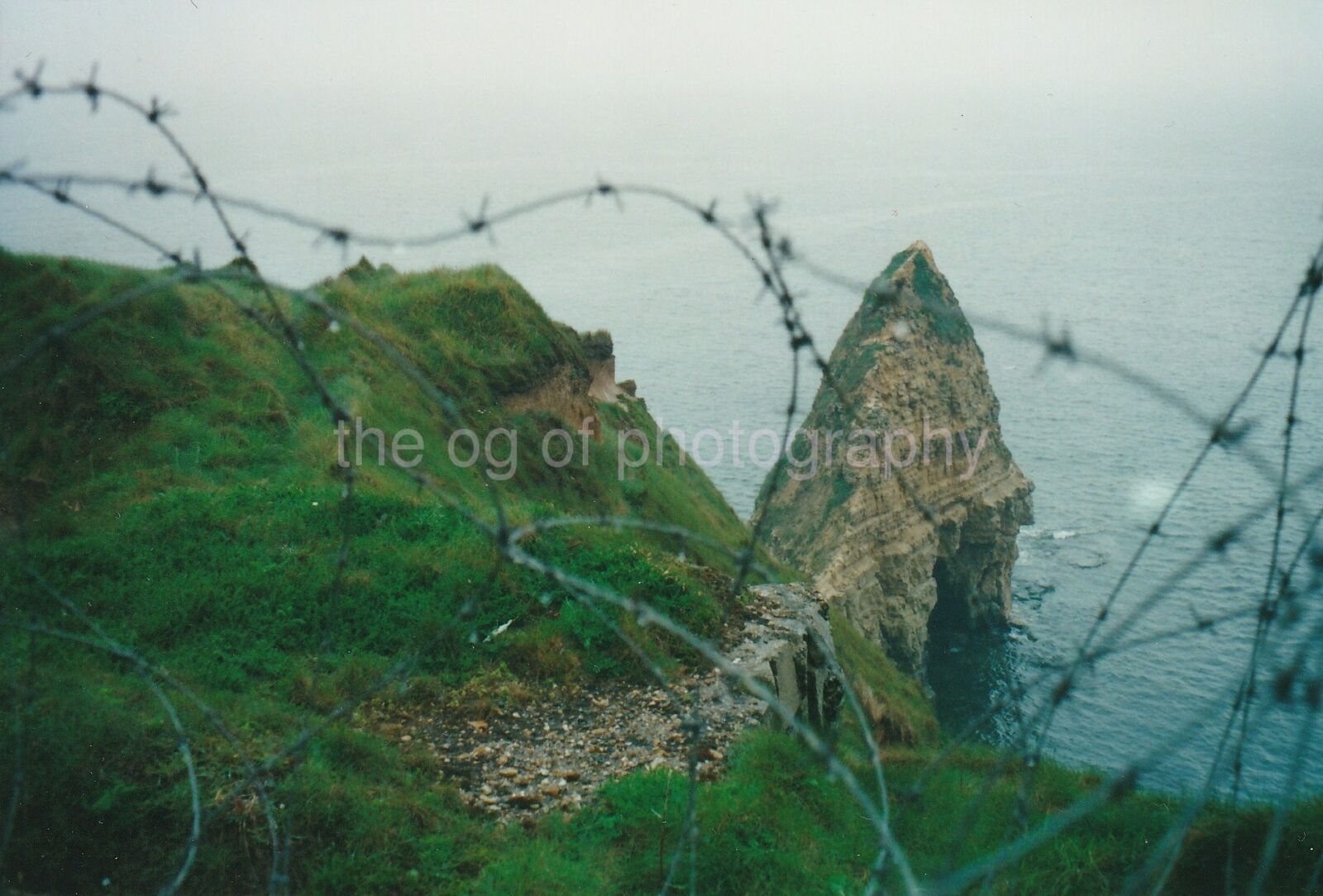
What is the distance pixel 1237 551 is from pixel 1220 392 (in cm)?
1160

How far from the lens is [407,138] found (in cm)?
9881

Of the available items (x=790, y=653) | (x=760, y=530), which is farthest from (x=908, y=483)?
(x=760, y=530)

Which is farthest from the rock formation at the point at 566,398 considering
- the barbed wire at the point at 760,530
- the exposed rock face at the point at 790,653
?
the barbed wire at the point at 760,530

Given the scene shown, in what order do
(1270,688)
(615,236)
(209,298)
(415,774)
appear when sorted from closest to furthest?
(1270,688) → (415,774) → (209,298) → (615,236)

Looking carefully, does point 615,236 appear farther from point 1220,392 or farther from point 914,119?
point 914,119

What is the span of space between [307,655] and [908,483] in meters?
36.4

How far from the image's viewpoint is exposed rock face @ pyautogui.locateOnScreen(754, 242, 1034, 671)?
137ft

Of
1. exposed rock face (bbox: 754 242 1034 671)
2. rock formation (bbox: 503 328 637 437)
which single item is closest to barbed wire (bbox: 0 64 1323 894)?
rock formation (bbox: 503 328 637 437)

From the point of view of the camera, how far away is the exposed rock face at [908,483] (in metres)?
41.8

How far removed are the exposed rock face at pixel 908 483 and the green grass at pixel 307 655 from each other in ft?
86.2

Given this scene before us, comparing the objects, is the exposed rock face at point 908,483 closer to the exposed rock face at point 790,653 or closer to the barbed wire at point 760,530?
the exposed rock face at point 790,653

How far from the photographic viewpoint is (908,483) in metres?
41.3

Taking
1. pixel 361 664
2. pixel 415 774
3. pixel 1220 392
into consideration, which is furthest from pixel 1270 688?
pixel 1220 392

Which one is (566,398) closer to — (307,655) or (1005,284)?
(307,655)
